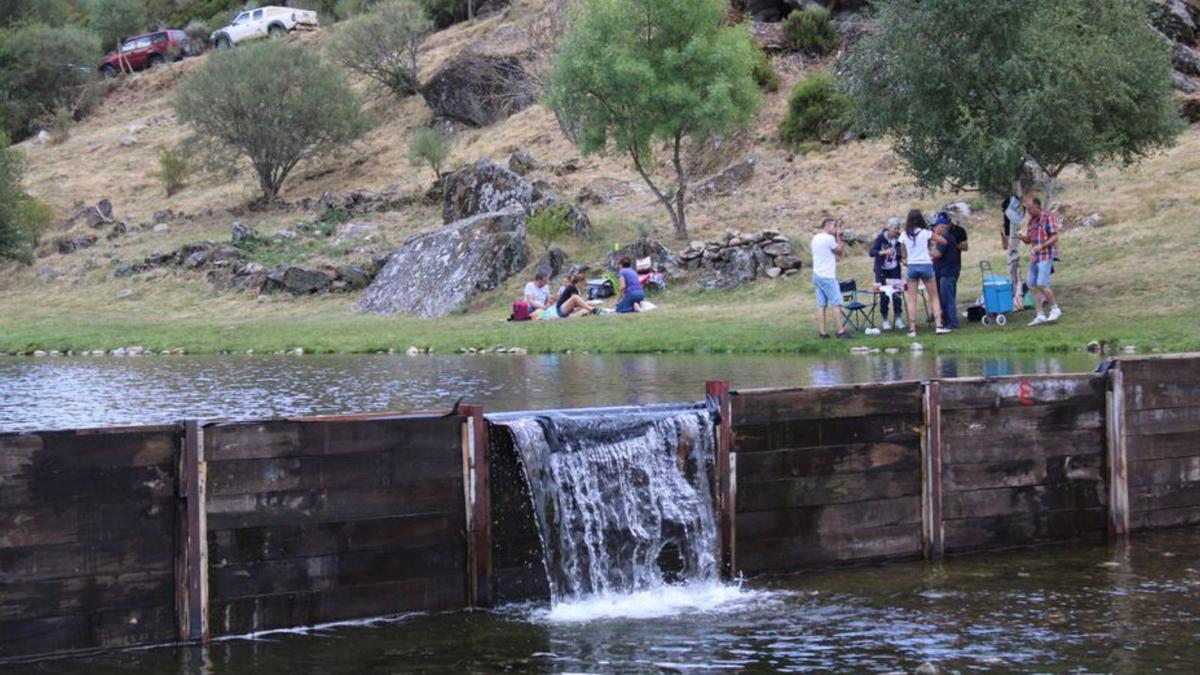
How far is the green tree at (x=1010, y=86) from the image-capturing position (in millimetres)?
28609

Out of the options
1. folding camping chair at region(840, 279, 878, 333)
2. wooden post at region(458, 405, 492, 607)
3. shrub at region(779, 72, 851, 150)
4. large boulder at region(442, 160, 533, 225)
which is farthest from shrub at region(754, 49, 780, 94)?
wooden post at region(458, 405, 492, 607)

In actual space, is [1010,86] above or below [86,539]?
above

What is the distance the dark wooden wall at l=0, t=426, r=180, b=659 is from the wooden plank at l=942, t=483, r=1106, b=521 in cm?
678

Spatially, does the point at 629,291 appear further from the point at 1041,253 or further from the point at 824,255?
the point at 1041,253

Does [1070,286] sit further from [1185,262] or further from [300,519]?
[300,519]

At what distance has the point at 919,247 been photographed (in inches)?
1085

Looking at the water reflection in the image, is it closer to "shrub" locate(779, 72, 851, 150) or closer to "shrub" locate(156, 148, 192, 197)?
"shrub" locate(779, 72, 851, 150)

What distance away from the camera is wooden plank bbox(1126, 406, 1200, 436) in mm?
13398

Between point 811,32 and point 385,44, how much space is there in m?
25.2

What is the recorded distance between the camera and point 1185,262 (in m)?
30.2

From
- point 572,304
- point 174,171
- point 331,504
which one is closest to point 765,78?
point 572,304

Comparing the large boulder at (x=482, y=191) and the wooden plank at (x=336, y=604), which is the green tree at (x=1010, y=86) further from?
the wooden plank at (x=336, y=604)

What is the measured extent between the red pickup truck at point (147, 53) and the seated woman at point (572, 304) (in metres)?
66.9

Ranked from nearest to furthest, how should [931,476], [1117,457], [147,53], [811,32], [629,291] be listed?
1. [931,476]
2. [1117,457]
3. [629,291]
4. [811,32]
5. [147,53]
